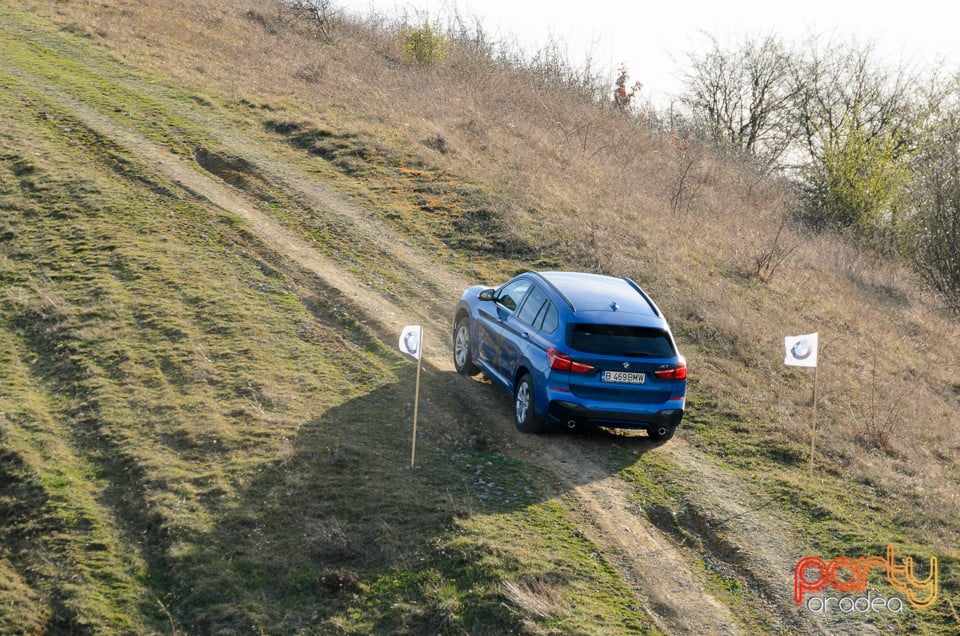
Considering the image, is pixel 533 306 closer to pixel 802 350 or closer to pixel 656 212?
pixel 802 350

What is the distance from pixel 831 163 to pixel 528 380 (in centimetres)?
2415

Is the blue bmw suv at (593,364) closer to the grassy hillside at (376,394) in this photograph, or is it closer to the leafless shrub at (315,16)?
the grassy hillside at (376,394)

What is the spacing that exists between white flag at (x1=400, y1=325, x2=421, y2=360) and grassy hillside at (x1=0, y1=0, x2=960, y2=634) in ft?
4.09

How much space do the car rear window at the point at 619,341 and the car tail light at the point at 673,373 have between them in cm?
17

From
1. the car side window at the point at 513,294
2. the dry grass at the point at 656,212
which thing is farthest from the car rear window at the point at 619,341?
the dry grass at the point at 656,212

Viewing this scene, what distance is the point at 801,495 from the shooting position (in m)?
9.68

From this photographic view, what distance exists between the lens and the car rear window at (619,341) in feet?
32.6

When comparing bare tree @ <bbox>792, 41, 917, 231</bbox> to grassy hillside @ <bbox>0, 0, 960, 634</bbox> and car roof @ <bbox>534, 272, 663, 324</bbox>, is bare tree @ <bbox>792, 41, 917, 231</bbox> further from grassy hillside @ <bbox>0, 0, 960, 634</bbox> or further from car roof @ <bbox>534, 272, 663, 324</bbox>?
car roof @ <bbox>534, 272, 663, 324</bbox>

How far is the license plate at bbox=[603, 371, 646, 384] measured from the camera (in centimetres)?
984

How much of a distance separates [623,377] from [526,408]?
127 cm

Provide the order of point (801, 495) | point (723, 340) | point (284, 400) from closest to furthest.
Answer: point (801, 495)
point (284, 400)
point (723, 340)

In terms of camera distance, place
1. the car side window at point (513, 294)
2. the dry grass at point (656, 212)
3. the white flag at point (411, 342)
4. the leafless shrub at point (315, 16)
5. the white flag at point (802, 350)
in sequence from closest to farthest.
Result: 1. the white flag at point (411, 342)
2. the white flag at point (802, 350)
3. the car side window at point (513, 294)
4. the dry grass at point (656, 212)
5. the leafless shrub at point (315, 16)

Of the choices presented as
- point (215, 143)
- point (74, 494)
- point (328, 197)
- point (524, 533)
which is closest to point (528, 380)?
point (524, 533)

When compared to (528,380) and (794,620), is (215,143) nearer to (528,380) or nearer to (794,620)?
(528,380)
